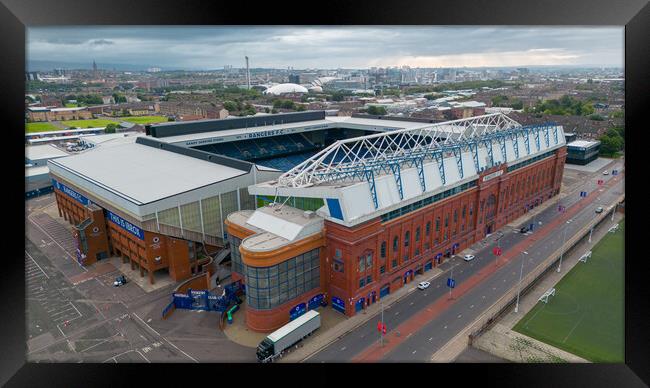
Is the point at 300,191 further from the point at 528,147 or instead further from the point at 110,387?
the point at 528,147

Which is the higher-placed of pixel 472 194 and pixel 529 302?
pixel 472 194

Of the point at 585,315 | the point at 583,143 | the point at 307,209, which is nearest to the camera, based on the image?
the point at 585,315

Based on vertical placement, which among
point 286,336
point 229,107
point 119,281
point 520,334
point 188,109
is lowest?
point 520,334

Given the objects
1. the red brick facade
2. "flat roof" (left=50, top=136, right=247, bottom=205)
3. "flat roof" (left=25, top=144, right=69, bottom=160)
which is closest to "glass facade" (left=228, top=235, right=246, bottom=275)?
"flat roof" (left=50, top=136, right=247, bottom=205)

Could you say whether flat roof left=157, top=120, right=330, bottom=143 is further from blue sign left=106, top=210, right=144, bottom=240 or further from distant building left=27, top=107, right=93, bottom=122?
distant building left=27, top=107, right=93, bottom=122

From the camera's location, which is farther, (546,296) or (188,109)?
(188,109)

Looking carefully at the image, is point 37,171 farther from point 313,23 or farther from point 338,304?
point 313,23

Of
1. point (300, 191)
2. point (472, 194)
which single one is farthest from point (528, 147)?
point (300, 191)

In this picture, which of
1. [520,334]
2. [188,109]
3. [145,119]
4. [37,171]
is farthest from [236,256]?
[188,109]
